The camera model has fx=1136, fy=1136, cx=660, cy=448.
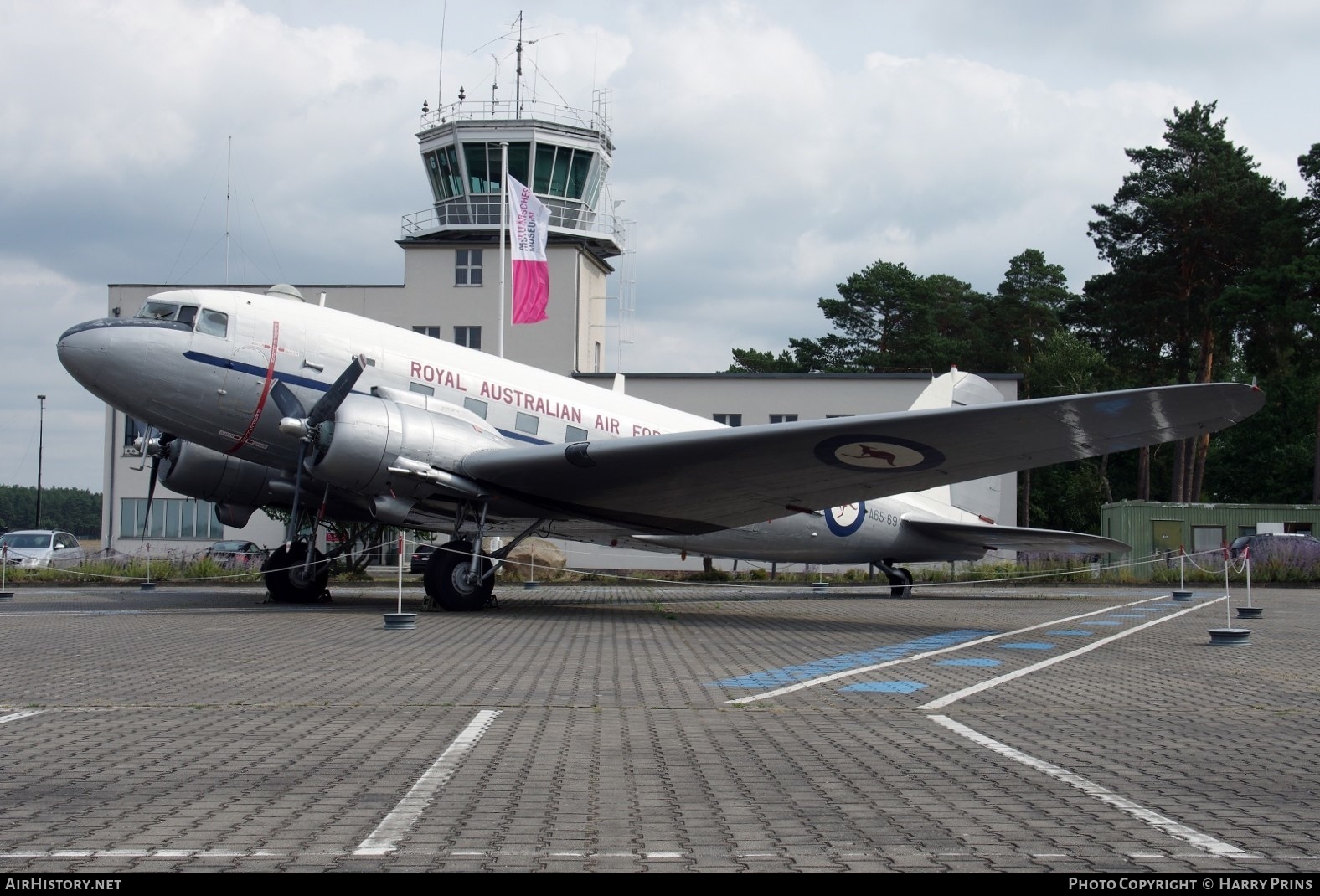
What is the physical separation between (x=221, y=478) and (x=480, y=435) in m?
6.20

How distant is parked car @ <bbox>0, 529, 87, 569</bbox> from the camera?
34406 millimetres

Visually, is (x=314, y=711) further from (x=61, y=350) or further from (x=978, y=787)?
(x=61, y=350)

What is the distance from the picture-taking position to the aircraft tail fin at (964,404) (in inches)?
809

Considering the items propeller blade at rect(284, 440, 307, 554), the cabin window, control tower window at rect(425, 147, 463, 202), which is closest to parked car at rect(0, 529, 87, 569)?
propeller blade at rect(284, 440, 307, 554)

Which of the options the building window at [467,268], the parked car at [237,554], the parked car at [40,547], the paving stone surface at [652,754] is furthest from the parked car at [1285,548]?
the parked car at [40,547]

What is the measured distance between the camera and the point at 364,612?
17297mm

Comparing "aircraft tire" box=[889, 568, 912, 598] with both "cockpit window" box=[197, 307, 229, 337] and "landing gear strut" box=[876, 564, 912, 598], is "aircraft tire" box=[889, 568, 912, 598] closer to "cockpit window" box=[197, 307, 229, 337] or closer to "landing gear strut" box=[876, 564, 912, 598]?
"landing gear strut" box=[876, 564, 912, 598]

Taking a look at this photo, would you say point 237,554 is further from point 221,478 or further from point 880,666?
point 880,666

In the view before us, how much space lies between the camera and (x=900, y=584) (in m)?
24.1

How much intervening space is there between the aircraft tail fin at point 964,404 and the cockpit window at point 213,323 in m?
10.3

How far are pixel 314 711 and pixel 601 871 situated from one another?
4.27 m

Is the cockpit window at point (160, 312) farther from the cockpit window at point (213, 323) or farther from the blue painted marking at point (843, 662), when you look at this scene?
the blue painted marking at point (843, 662)

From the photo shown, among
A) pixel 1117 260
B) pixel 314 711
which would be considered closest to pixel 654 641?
pixel 314 711

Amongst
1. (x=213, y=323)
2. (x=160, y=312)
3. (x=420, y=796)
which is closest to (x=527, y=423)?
(x=213, y=323)
